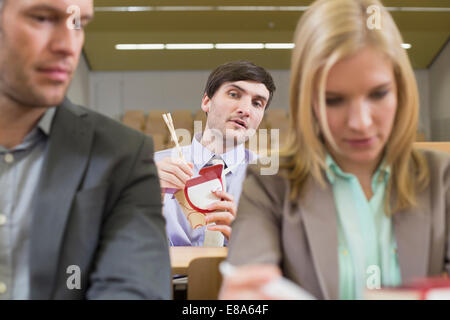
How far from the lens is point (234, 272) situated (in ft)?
1.77

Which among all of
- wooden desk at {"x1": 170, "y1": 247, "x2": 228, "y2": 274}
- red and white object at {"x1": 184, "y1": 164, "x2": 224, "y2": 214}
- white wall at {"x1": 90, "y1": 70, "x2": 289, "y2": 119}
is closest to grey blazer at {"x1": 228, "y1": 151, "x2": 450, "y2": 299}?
wooden desk at {"x1": 170, "y1": 247, "x2": 228, "y2": 274}

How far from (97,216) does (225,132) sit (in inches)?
32.9

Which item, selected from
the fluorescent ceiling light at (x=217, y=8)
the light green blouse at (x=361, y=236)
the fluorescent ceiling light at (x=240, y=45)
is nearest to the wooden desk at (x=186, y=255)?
the light green blouse at (x=361, y=236)

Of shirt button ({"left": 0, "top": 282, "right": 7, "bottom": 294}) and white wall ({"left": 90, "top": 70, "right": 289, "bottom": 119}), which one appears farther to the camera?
white wall ({"left": 90, "top": 70, "right": 289, "bottom": 119})

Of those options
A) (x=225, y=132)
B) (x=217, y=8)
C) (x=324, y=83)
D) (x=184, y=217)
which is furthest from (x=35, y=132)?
(x=217, y=8)

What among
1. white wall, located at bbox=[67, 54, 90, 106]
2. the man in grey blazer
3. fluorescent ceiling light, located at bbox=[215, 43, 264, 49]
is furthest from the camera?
fluorescent ceiling light, located at bbox=[215, 43, 264, 49]

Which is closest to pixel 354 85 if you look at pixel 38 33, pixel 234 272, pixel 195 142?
pixel 234 272

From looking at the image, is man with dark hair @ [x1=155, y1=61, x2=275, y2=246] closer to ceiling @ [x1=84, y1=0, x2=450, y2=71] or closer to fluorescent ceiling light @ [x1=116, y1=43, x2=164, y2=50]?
ceiling @ [x1=84, y1=0, x2=450, y2=71]

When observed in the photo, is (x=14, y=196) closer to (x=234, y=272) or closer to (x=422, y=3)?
(x=234, y=272)

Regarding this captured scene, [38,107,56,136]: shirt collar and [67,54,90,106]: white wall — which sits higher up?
[67,54,90,106]: white wall

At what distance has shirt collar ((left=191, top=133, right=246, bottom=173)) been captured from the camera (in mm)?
1452

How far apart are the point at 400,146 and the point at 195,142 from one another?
93cm

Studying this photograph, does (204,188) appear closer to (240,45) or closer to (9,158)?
(9,158)

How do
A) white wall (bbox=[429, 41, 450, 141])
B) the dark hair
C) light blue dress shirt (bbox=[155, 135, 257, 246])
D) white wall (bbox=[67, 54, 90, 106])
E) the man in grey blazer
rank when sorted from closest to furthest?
the man in grey blazer
light blue dress shirt (bbox=[155, 135, 257, 246])
the dark hair
white wall (bbox=[67, 54, 90, 106])
white wall (bbox=[429, 41, 450, 141])
